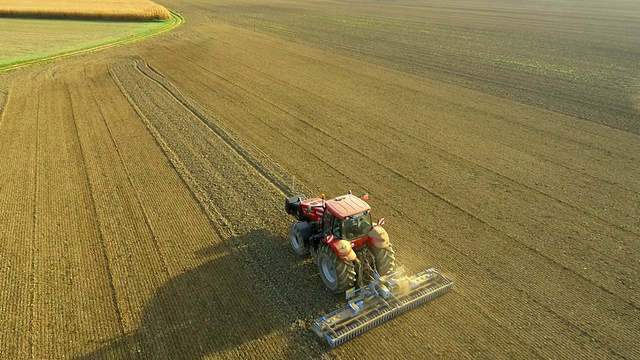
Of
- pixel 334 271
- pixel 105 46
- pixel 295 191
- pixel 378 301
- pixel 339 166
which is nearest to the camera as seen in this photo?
pixel 378 301

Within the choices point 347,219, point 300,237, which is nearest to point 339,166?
point 300,237

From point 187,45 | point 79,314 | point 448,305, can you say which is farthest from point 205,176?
point 187,45

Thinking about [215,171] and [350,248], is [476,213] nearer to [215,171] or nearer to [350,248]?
[350,248]

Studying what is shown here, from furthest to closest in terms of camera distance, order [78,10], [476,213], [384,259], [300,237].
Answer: [78,10] < [476,213] < [300,237] < [384,259]

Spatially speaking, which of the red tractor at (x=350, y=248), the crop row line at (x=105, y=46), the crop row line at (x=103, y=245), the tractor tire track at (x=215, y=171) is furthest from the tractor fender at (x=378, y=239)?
the crop row line at (x=105, y=46)

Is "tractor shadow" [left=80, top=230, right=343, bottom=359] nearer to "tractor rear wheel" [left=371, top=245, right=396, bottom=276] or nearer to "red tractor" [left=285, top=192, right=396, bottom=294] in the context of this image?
"red tractor" [left=285, top=192, right=396, bottom=294]
